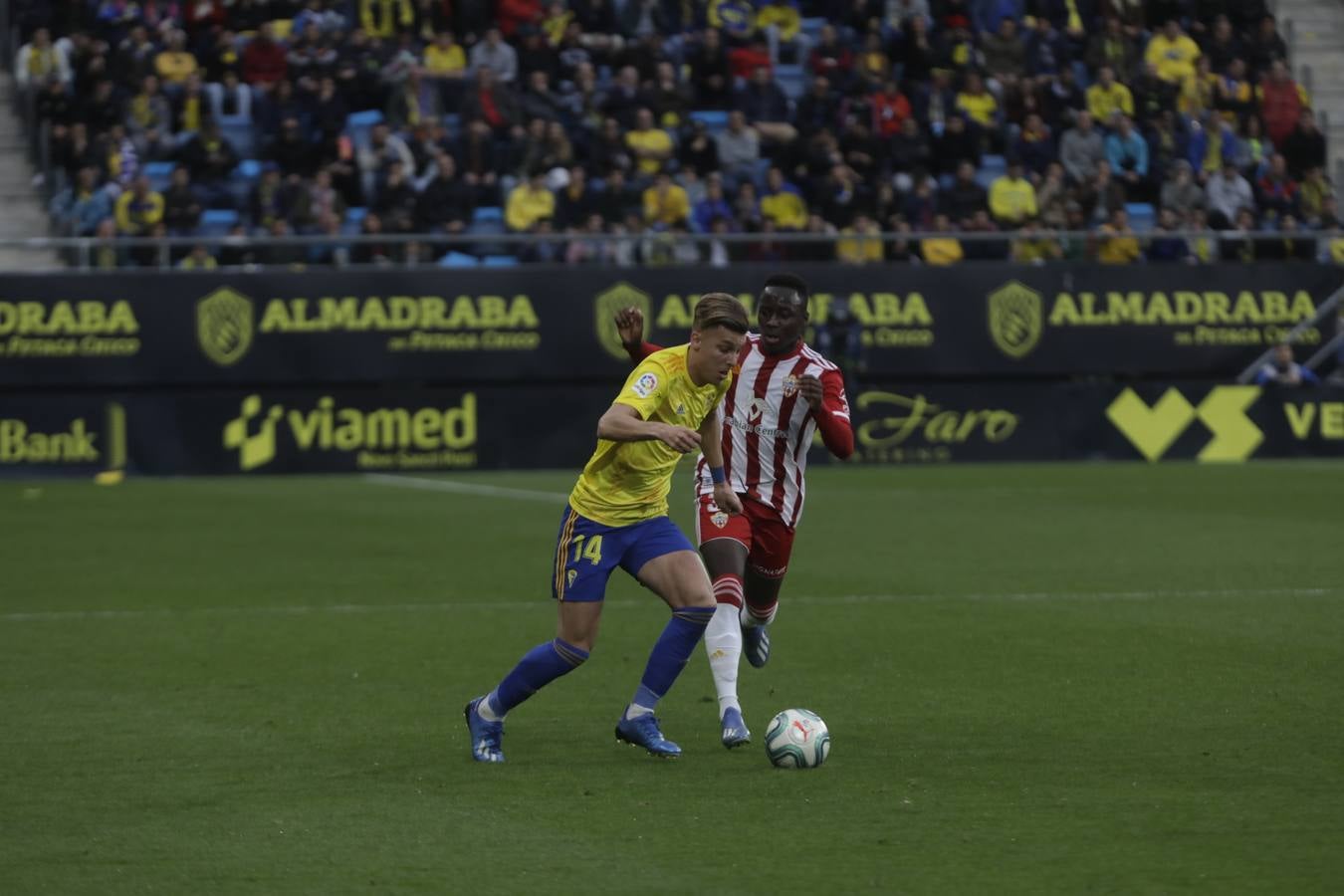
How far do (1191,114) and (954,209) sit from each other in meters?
4.34

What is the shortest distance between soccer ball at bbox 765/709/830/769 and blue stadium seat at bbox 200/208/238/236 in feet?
59.6

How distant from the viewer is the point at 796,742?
24.5 ft

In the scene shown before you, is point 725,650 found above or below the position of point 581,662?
below

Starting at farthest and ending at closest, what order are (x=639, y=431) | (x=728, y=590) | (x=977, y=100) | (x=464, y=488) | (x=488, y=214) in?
(x=977, y=100), (x=488, y=214), (x=464, y=488), (x=728, y=590), (x=639, y=431)

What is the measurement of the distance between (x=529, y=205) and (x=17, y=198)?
22.2ft

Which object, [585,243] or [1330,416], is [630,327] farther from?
[1330,416]

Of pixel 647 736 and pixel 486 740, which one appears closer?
pixel 486 740

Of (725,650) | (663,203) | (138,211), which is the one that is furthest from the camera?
(663,203)

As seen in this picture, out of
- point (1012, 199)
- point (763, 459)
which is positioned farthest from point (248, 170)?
point (763, 459)

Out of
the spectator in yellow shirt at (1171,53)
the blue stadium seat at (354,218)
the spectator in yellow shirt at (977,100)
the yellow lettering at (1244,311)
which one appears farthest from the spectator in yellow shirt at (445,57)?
the yellow lettering at (1244,311)

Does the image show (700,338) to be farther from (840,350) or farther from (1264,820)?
(840,350)

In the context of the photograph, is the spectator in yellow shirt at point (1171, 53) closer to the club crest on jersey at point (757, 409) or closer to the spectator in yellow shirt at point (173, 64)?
the spectator in yellow shirt at point (173, 64)

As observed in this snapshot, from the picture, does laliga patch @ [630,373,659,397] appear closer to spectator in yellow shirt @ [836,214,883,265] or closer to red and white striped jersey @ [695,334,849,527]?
red and white striped jersey @ [695,334,849,527]

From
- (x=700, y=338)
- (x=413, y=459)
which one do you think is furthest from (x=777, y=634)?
(x=413, y=459)
